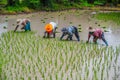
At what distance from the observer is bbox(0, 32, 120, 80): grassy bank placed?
9289 millimetres

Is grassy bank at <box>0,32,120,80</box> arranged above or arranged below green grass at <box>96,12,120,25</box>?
above

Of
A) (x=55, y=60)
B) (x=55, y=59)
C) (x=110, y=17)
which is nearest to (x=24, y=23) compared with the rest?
(x=55, y=59)

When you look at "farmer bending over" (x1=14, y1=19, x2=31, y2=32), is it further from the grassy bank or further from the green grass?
the green grass

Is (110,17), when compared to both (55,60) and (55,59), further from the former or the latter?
(55,60)

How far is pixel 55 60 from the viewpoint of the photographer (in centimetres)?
1118

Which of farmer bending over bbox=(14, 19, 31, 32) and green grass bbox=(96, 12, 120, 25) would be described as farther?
green grass bbox=(96, 12, 120, 25)

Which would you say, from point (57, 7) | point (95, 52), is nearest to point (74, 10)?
point (57, 7)

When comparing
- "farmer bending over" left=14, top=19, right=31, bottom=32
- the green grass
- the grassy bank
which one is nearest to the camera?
the grassy bank

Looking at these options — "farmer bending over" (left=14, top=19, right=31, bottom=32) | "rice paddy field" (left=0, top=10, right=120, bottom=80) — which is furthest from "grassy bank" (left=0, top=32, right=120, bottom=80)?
"farmer bending over" (left=14, top=19, right=31, bottom=32)

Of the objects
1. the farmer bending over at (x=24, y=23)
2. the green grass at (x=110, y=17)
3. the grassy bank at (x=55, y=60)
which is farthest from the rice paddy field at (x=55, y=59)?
the green grass at (x=110, y=17)

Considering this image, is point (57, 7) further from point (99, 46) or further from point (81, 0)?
point (99, 46)

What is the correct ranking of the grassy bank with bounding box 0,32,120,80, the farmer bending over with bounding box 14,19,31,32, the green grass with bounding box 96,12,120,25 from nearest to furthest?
1. the grassy bank with bounding box 0,32,120,80
2. the farmer bending over with bounding box 14,19,31,32
3. the green grass with bounding box 96,12,120,25

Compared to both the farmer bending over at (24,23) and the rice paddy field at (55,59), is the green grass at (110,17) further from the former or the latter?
the rice paddy field at (55,59)

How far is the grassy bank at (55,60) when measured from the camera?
929 cm
